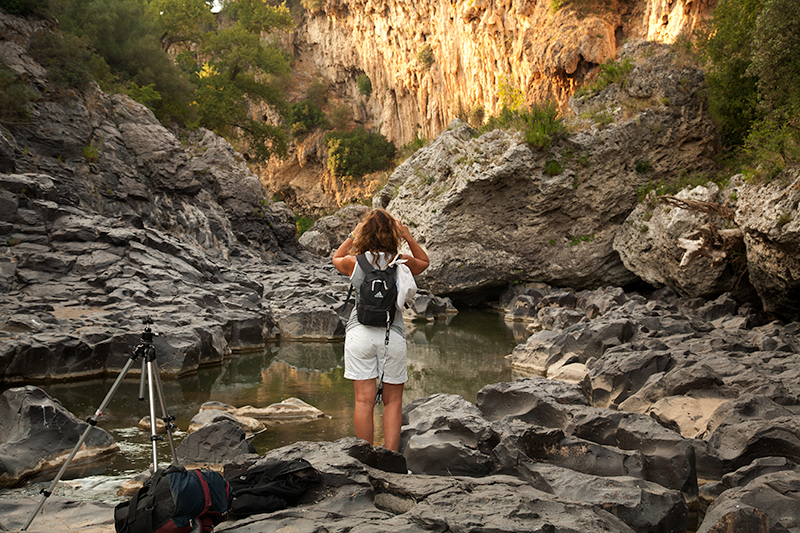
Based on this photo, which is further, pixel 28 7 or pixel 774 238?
pixel 28 7

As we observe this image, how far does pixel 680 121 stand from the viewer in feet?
49.3

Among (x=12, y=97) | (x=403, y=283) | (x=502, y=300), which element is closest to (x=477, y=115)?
(x=502, y=300)

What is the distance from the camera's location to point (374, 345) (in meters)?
3.98

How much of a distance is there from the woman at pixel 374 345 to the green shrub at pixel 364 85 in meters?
43.3

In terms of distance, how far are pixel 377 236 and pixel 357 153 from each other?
38.7 m

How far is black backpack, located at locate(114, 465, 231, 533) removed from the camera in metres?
2.51

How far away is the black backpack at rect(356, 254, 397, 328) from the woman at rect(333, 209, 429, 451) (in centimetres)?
9

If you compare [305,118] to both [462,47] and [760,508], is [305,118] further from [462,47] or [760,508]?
[760,508]

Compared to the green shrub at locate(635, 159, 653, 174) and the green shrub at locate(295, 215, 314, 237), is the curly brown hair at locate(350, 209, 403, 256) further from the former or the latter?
the green shrub at locate(295, 215, 314, 237)

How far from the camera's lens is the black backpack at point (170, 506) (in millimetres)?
2508

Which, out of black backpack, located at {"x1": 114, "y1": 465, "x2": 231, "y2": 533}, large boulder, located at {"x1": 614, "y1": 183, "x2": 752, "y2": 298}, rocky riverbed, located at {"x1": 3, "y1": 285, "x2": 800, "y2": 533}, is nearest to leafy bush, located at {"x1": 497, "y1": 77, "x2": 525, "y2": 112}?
large boulder, located at {"x1": 614, "y1": 183, "x2": 752, "y2": 298}

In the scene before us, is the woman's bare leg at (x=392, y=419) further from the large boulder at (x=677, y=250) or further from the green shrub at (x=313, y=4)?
the green shrub at (x=313, y=4)

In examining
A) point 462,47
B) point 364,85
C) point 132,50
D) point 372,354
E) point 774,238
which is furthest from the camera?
point 364,85

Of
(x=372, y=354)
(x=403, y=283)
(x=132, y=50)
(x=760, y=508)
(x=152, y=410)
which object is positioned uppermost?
(x=132, y=50)
